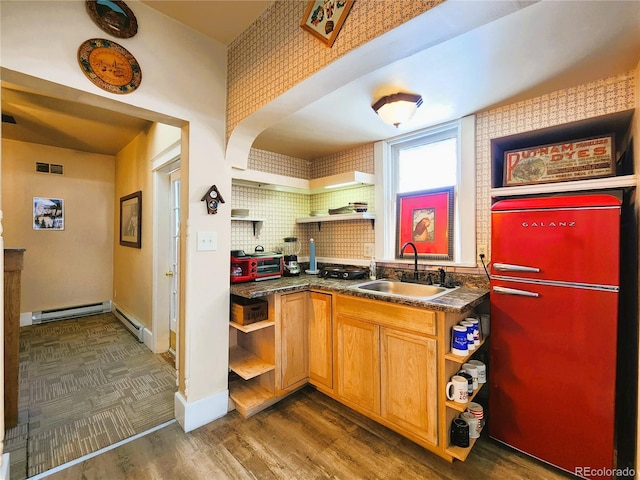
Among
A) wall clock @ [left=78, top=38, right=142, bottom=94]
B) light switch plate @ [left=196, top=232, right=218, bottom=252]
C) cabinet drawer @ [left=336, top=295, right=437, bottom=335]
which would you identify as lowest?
cabinet drawer @ [left=336, top=295, right=437, bottom=335]

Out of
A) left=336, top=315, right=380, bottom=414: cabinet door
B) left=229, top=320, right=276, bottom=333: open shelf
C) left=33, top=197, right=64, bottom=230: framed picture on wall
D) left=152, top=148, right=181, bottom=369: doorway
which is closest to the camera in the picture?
left=336, top=315, right=380, bottom=414: cabinet door

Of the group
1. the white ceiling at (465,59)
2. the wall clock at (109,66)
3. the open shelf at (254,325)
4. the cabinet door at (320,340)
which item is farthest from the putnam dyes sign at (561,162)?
the wall clock at (109,66)

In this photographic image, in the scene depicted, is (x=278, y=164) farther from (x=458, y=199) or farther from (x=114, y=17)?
(x=458, y=199)

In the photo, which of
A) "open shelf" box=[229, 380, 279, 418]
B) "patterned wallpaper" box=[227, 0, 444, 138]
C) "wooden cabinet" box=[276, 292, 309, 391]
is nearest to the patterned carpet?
"open shelf" box=[229, 380, 279, 418]

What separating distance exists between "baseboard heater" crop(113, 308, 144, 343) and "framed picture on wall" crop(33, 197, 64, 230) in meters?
1.61

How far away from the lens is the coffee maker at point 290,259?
9.01 ft

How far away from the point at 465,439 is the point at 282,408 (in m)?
1.25

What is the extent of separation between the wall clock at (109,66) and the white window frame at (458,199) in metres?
1.99

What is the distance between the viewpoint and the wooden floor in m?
1.55

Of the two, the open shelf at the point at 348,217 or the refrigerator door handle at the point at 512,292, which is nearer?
the refrigerator door handle at the point at 512,292

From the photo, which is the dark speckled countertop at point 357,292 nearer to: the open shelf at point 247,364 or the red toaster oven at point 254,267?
the red toaster oven at point 254,267

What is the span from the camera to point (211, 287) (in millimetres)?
2006

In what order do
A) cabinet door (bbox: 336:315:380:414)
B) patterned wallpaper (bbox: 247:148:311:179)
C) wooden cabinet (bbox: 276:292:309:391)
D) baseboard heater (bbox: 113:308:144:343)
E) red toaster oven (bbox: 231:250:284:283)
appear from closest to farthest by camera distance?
1. cabinet door (bbox: 336:315:380:414)
2. wooden cabinet (bbox: 276:292:309:391)
3. red toaster oven (bbox: 231:250:284:283)
4. patterned wallpaper (bbox: 247:148:311:179)
5. baseboard heater (bbox: 113:308:144:343)

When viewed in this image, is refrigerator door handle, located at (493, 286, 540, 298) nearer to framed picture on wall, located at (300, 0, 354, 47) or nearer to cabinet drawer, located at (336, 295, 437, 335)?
cabinet drawer, located at (336, 295, 437, 335)
